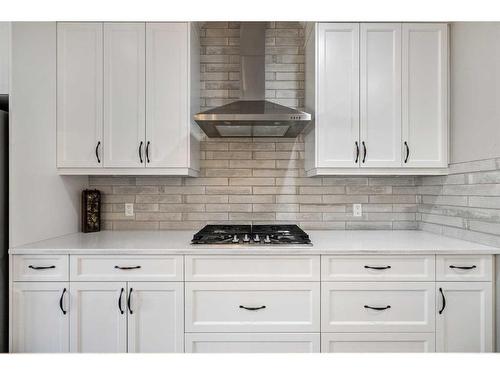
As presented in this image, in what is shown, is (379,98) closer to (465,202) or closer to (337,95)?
(337,95)

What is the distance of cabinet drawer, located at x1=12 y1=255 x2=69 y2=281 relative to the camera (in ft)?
6.08

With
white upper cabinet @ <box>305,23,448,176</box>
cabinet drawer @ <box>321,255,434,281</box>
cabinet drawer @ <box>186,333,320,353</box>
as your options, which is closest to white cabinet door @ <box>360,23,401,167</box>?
white upper cabinet @ <box>305,23,448,176</box>

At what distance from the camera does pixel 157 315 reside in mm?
1867

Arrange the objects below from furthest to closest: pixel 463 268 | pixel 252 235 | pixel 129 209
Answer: pixel 129 209
pixel 252 235
pixel 463 268

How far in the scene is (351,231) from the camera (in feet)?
8.38

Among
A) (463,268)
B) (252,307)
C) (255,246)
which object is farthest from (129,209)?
(463,268)

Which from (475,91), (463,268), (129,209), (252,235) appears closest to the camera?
(463,268)

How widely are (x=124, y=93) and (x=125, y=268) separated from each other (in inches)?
44.7

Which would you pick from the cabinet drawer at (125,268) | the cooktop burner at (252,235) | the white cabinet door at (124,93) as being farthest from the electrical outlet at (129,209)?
the cabinet drawer at (125,268)

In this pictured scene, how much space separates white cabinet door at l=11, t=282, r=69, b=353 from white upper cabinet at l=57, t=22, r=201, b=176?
766mm

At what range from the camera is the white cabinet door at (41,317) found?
186 cm

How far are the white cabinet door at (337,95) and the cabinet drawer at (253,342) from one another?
1.08 metres

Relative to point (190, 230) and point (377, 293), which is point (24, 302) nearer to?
point (190, 230)

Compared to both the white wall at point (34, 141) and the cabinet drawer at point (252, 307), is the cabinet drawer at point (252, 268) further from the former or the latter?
the white wall at point (34, 141)
